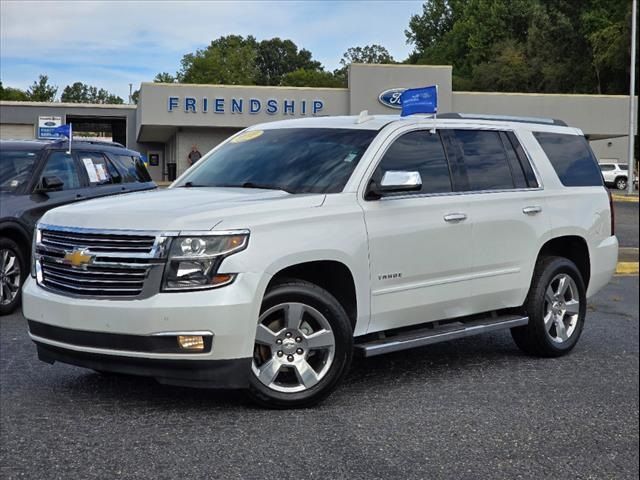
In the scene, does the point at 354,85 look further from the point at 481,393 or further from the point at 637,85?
the point at 481,393

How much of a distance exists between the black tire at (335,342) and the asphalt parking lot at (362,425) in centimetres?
8

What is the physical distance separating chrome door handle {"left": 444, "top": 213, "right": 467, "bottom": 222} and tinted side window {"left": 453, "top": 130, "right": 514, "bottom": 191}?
31cm

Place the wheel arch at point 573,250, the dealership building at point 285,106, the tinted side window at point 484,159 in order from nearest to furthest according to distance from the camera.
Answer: the tinted side window at point 484,159, the wheel arch at point 573,250, the dealership building at point 285,106

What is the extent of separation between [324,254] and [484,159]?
1858 millimetres

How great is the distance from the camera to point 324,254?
15.7 feet

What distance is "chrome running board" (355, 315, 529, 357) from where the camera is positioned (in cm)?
500

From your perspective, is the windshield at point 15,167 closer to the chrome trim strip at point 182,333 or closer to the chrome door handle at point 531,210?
the chrome trim strip at point 182,333

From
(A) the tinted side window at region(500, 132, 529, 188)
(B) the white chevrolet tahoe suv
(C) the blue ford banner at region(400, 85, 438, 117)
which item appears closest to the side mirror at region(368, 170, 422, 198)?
(B) the white chevrolet tahoe suv

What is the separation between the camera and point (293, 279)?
4.77 m

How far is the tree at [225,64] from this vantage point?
92375mm

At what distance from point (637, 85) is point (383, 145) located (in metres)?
45.7

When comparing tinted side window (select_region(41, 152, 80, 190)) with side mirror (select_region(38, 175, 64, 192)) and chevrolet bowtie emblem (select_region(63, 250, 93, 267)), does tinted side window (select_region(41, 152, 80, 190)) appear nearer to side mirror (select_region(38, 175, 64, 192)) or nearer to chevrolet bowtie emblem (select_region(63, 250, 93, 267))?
side mirror (select_region(38, 175, 64, 192))

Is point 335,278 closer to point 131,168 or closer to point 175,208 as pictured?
point 175,208

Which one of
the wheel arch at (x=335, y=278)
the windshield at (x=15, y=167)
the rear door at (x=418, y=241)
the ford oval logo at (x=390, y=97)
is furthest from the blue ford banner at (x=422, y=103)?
the ford oval logo at (x=390, y=97)
